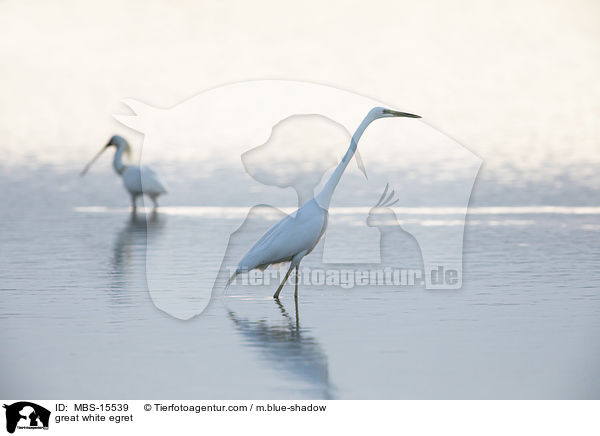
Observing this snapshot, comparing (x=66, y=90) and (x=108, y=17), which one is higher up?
(x=108, y=17)

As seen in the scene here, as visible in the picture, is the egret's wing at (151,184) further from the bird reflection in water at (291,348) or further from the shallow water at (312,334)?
the bird reflection in water at (291,348)

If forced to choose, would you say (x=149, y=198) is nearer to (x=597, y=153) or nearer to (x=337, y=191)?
(x=337, y=191)

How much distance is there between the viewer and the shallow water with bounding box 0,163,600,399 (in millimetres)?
8562

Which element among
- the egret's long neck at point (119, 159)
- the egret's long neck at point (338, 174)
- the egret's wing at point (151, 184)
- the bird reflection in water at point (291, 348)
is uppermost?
the egret's long neck at point (338, 174)

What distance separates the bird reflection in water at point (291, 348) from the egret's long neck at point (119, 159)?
12.2 metres

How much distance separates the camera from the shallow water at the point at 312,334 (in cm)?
856

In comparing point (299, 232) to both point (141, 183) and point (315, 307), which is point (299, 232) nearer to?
point (315, 307)

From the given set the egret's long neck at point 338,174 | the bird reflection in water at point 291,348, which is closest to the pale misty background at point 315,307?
the bird reflection in water at point 291,348

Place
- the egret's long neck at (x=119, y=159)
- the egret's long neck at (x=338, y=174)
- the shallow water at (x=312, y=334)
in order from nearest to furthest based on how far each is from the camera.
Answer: the shallow water at (x=312, y=334)
the egret's long neck at (x=338, y=174)
the egret's long neck at (x=119, y=159)

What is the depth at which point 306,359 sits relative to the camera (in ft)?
30.3

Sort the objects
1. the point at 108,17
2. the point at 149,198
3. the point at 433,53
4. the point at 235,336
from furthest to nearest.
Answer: the point at 108,17, the point at 433,53, the point at 149,198, the point at 235,336

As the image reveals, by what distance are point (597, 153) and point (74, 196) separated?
17503 millimetres

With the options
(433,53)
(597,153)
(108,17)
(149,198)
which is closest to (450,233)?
(149,198)

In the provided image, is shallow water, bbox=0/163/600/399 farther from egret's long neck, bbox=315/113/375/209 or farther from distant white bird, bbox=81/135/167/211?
distant white bird, bbox=81/135/167/211
